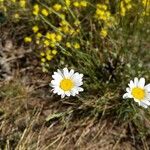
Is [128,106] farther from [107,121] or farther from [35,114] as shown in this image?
[35,114]

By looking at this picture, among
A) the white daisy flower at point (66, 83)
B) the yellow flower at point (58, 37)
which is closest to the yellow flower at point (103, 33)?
the yellow flower at point (58, 37)

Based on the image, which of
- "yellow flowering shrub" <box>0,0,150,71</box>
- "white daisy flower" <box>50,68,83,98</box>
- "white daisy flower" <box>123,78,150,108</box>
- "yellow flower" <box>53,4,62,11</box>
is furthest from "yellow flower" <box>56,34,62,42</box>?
"white daisy flower" <box>123,78,150,108</box>

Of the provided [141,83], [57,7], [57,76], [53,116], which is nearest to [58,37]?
[57,7]

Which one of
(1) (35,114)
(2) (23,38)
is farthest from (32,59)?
(1) (35,114)

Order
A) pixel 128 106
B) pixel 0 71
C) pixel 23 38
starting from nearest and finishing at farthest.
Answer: pixel 128 106 < pixel 0 71 < pixel 23 38

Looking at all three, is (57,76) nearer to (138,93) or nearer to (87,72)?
(87,72)

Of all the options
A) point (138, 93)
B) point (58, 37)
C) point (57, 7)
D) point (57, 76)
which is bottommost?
point (138, 93)

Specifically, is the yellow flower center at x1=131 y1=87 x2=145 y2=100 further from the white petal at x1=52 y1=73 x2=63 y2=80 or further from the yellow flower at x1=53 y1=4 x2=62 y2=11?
the yellow flower at x1=53 y1=4 x2=62 y2=11
